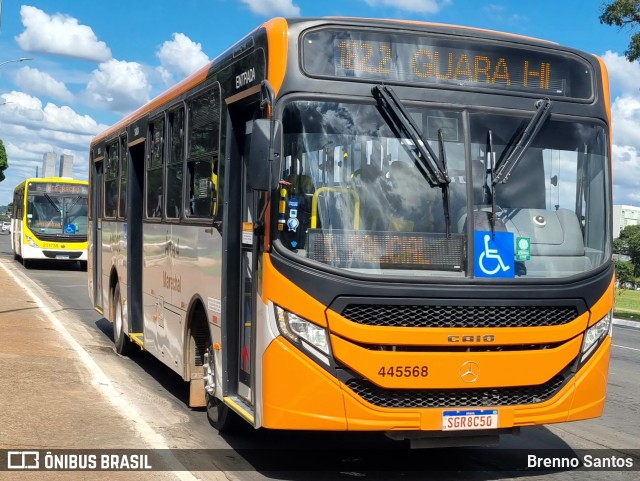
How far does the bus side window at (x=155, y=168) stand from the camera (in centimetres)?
988

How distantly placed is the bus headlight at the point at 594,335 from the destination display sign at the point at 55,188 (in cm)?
2880

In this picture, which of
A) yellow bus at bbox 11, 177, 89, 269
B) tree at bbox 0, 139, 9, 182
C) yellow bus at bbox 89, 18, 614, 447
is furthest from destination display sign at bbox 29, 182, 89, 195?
tree at bbox 0, 139, 9, 182

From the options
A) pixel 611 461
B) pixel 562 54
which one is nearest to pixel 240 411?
pixel 611 461

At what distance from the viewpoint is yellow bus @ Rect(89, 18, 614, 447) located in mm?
6074

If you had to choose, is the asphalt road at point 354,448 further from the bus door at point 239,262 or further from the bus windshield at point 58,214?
the bus windshield at point 58,214

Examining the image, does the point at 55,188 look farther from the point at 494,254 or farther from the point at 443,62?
the point at 494,254

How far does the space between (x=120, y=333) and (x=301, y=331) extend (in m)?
7.00

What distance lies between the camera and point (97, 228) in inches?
583

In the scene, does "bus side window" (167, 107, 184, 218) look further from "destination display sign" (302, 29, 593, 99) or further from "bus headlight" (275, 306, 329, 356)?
"bus headlight" (275, 306, 329, 356)

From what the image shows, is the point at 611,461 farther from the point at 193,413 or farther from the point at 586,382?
the point at 193,413

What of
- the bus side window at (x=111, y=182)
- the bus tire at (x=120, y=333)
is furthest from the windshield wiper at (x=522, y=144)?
the bus side window at (x=111, y=182)

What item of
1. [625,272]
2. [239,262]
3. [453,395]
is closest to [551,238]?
[453,395]

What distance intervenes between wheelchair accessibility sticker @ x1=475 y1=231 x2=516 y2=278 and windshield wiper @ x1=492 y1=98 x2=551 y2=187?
0.38 metres

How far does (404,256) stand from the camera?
245 inches
